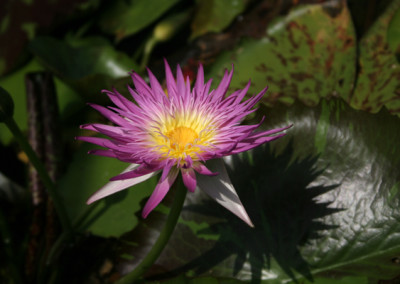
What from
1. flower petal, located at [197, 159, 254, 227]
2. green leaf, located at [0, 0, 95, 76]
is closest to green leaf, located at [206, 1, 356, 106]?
flower petal, located at [197, 159, 254, 227]

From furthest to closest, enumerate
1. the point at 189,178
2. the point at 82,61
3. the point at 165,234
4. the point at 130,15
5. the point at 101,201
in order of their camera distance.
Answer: the point at 130,15
the point at 82,61
the point at 101,201
the point at 165,234
the point at 189,178

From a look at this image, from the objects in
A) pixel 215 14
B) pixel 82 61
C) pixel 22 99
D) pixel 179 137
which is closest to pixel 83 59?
pixel 82 61

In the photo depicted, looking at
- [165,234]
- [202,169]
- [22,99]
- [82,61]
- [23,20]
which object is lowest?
[165,234]

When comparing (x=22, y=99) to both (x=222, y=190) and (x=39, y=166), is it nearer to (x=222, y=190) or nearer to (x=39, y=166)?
(x=39, y=166)

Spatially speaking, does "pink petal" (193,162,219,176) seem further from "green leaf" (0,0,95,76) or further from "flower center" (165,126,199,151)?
"green leaf" (0,0,95,76)

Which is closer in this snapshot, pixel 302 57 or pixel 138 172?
pixel 138 172

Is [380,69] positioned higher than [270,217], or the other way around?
[380,69]

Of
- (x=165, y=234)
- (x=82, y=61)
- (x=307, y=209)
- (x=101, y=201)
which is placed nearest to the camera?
(x=165, y=234)
